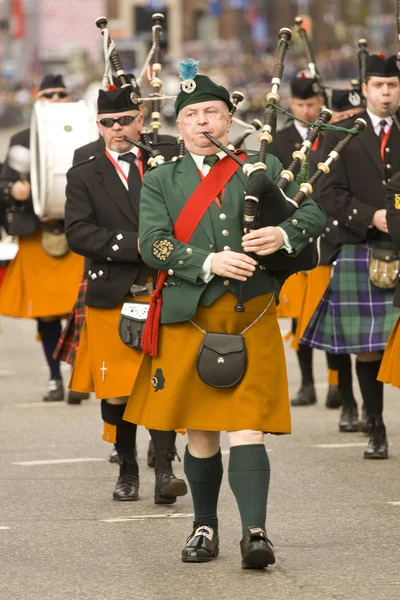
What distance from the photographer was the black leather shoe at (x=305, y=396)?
1048 centimetres

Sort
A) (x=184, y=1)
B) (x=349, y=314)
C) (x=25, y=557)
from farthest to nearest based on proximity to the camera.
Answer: (x=184, y=1), (x=349, y=314), (x=25, y=557)

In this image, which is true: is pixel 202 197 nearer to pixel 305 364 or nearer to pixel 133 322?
pixel 133 322

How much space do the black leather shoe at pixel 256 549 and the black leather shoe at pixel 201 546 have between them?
264mm

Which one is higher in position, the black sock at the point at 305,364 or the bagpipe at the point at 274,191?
A: the bagpipe at the point at 274,191

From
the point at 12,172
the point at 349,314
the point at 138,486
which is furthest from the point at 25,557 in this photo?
the point at 12,172

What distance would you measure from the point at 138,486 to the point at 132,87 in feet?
5.87

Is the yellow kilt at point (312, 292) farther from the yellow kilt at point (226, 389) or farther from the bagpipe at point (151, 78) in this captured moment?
the yellow kilt at point (226, 389)

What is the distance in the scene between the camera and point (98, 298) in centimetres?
755

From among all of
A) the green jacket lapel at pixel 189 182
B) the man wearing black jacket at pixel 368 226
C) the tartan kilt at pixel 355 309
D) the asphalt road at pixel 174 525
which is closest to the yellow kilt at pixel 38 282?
the asphalt road at pixel 174 525

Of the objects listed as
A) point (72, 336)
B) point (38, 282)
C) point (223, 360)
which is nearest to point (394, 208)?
point (223, 360)

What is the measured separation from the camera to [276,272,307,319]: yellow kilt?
34.4ft

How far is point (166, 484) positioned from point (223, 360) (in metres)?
1.39

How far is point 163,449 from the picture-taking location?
7.41 m

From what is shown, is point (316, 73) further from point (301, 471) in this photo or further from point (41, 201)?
point (301, 471)
